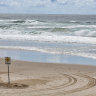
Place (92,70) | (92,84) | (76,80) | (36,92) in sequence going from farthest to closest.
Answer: (92,70), (76,80), (92,84), (36,92)

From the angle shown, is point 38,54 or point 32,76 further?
point 38,54

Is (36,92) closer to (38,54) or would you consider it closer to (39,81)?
(39,81)

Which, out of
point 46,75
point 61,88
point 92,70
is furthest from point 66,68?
point 61,88

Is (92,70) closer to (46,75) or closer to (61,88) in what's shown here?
(46,75)

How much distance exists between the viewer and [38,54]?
59.2 ft

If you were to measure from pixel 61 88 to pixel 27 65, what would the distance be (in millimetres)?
5251

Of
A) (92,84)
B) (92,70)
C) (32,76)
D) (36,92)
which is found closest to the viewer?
(36,92)

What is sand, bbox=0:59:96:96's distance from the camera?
8773 millimetres

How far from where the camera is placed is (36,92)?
8758 millimetres

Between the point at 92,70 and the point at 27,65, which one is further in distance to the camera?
the point at 27,65

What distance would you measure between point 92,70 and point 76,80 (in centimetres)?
254

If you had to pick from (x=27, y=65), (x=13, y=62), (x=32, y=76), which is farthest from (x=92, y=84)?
(x=13, y=62)

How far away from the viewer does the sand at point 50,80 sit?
8773mm

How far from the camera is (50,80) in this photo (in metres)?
10.5
